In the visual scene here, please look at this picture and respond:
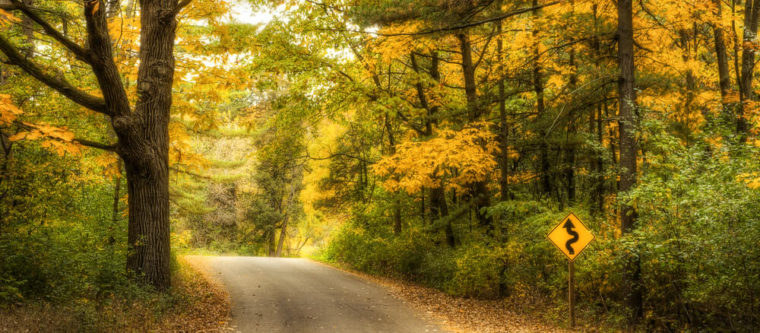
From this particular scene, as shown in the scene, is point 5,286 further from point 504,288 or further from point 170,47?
point 504,288

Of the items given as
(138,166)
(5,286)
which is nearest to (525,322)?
(138,166)

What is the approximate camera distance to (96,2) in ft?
25.0

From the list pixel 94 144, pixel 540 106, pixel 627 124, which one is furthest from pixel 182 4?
pixel 540 106

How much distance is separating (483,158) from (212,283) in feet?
29.3

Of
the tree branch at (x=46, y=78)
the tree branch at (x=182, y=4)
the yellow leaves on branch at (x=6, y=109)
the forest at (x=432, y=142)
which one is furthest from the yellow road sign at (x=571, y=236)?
the tree branch at (x=46, y=78)

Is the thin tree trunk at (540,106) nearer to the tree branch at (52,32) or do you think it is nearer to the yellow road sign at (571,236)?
the yellow road sign at (571,236)

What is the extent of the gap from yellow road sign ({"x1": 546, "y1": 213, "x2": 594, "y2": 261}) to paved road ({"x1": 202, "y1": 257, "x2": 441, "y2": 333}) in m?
3.02

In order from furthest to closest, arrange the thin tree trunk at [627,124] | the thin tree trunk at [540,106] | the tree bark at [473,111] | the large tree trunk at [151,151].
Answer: the thin tree trunk at [540,106]
the tree bark at [473,111]
the thin tree trunk at [627,124]
the large tree trunk at [151,151]

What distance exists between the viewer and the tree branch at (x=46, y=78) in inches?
297

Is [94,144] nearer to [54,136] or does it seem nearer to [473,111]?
[54,136]

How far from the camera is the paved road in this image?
9415 millimetres

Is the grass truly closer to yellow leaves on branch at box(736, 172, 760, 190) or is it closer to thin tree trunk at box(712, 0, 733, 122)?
yellow leaves on branch at box(736, 172, 760, 190)

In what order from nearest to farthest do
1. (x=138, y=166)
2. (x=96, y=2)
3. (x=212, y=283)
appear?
(x=96, y=2), (x=138, y=166), (x=212, y=283)

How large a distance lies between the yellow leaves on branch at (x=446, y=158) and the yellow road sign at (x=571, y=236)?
11.5 ft
